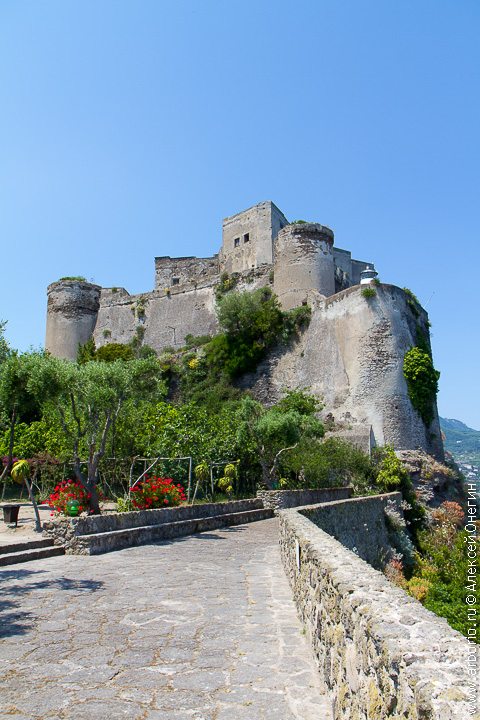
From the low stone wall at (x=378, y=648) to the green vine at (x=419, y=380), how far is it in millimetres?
26118

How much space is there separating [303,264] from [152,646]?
32679 millimetres

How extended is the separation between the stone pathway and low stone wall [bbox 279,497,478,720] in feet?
1.50

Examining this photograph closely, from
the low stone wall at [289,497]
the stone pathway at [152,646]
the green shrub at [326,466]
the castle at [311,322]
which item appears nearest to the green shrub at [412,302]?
the castle at [311,322]

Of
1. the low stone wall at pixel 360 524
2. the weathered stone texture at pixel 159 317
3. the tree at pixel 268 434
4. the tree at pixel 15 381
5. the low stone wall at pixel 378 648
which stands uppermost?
the weathered stone texture at pixel 159 317

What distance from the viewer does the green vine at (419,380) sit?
3006cm

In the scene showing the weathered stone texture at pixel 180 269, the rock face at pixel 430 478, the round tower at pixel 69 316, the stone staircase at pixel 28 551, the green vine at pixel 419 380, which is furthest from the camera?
the weathered stone texture at pixel 180 269

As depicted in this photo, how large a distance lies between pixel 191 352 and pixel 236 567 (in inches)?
1145

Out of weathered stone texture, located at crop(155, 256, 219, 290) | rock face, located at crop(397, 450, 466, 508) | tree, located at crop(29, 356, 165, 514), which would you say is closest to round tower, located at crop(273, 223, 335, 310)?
rock face, located at crop(397, 450, 466, 508)

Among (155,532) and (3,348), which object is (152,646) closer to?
(155,532)

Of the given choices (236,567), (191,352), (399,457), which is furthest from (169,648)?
(191,352)

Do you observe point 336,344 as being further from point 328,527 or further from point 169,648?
point 169,648

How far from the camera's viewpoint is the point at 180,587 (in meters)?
7.62

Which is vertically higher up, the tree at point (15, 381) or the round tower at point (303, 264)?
the round tower at point (303, 264)

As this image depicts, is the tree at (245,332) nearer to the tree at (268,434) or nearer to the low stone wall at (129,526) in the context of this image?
the tree at (268,434)
